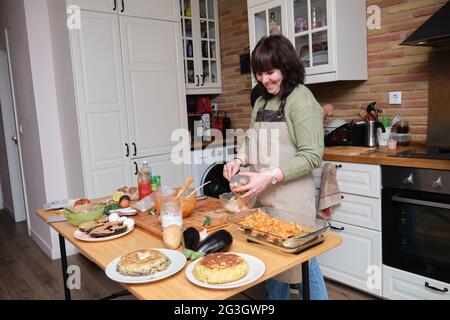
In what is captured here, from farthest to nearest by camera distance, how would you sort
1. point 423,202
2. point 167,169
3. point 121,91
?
point 167,169
point 121,91
point 423,202

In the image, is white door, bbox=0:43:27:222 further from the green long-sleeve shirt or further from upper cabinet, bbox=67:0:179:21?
the green long-sleeve shirt

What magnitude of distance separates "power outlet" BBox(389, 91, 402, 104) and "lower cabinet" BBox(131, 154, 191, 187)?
1.78m

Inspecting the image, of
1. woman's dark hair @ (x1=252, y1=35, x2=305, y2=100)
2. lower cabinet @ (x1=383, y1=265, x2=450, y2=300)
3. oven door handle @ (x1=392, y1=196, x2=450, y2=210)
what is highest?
woman's dark hair @ (x1=252, y1=35, x2=305, y2=100)

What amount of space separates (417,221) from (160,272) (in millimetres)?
1637

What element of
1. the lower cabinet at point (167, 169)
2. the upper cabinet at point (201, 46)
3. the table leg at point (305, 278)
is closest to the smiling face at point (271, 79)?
the table leg at point (305, 278)

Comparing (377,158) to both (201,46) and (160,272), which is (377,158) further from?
(201,46)

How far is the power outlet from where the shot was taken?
104 inches

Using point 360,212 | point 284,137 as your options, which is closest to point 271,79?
point 284,137

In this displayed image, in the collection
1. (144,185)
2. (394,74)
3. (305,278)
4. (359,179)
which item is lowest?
(305,278)

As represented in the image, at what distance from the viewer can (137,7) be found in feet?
10.3

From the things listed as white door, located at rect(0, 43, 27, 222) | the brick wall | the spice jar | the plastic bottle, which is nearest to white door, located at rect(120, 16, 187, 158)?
the brick wall

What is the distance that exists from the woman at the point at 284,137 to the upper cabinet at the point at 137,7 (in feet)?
6.01

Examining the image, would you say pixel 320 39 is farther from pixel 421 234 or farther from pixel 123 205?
pixel 123 205

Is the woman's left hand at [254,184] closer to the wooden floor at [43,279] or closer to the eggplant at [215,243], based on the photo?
the eggplant at [215,243]
